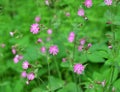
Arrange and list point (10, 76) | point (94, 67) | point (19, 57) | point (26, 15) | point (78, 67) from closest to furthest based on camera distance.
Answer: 1. point (78, 67)
2. point (19, 57)
3. point (94, 67)
4. point (10, 76)
5. point (26, 15)

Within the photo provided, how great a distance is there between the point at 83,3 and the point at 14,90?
110cm

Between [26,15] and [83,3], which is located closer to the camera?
[83,3]

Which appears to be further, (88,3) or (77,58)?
(77,58)

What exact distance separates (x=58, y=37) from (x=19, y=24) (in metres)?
0.79

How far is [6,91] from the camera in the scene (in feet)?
9.43

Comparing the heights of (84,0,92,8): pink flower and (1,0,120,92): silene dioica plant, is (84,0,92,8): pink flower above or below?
above

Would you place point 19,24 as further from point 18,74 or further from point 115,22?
point 115,22

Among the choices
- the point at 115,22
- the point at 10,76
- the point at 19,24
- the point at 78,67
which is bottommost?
the point at 10,76

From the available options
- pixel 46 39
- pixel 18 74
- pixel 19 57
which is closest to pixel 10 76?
pixel 18 74

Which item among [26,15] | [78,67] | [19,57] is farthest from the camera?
[26,15]

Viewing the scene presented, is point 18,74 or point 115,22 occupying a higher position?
point 115,22

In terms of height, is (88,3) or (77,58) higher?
(88,3)

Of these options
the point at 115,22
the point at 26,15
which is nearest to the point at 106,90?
the point at 115,22

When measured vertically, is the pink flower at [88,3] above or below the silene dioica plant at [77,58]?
above
